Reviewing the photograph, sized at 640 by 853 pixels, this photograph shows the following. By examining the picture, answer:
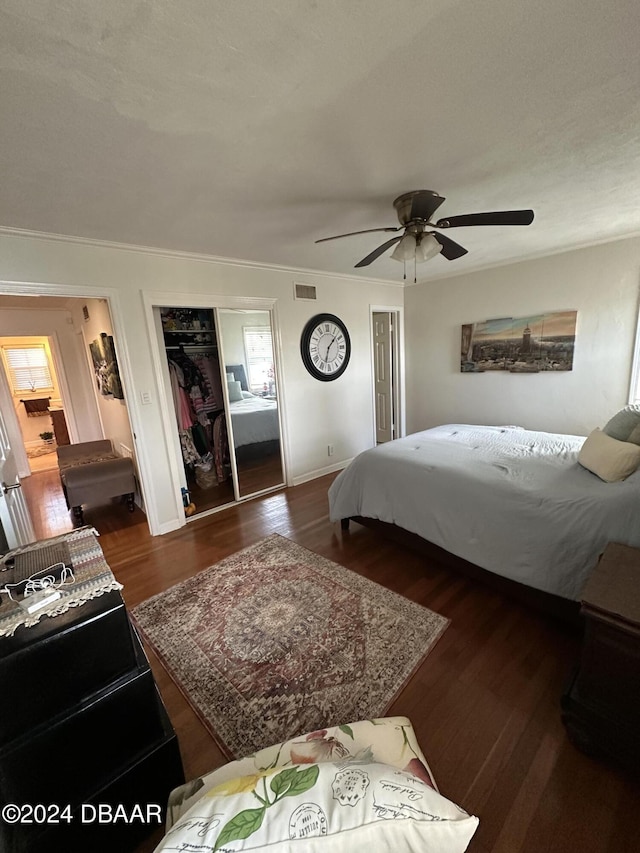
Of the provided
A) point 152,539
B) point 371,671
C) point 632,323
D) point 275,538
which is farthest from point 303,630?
point 632,323

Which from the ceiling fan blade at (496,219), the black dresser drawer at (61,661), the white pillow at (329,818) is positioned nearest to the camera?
the white pillow at (329,818)

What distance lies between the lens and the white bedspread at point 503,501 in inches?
69.8

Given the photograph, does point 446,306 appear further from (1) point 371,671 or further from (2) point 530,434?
(1) point 371,671

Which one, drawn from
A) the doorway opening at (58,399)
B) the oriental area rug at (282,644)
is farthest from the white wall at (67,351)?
the oriental area rug at (282,644)

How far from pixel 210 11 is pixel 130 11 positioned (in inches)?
8.7

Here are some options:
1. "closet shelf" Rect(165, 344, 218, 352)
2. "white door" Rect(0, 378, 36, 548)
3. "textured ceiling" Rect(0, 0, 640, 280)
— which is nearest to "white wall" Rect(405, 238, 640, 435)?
"textured ceiling" Rect(0, 0, 640, 280)

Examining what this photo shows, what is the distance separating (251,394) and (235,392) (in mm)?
199

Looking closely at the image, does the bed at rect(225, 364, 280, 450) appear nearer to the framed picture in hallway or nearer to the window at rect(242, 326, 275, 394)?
the window at rect(242, 326, 275, 394)

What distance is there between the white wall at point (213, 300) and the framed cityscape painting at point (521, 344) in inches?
51.3

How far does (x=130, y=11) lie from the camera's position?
970 millimetres

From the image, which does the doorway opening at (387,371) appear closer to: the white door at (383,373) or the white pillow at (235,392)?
the white door at (383,373)

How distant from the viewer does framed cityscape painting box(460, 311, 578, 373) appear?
3.68 meters

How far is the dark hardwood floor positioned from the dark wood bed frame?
0.30 feet

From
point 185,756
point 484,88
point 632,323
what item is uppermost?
point 484,88
